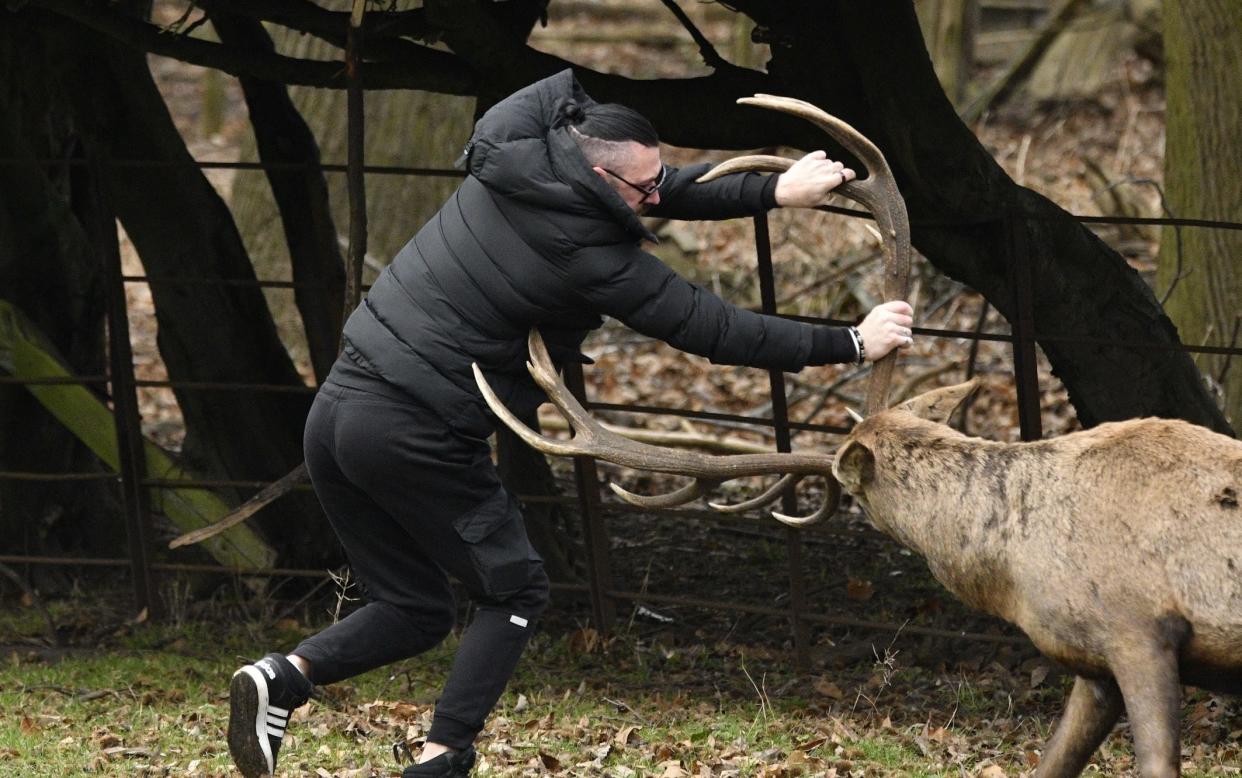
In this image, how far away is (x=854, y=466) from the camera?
186 inches

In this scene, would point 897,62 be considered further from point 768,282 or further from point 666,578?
point 666,578

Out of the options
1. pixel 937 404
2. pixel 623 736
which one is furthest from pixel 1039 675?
pixel 937 404

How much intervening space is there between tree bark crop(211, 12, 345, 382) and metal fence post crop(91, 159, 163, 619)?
801mm

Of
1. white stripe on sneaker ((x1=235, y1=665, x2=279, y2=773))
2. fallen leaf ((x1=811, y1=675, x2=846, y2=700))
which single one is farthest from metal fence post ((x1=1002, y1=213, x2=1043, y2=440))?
white stripe on sneaker ((x1=235, y1=665, x2=279, y2=773))

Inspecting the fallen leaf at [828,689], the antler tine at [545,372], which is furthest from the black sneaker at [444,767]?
the fallen leaf at [828,689]

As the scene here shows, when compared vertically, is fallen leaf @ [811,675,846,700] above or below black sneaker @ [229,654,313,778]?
below

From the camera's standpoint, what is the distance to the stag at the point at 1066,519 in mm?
4391

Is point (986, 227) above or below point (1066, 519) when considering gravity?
above

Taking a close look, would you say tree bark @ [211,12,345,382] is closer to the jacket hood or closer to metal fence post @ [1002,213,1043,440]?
metal fence post @ [1002,213,1043,440]

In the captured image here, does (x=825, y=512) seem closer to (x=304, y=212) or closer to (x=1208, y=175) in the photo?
(x=304, y=212)

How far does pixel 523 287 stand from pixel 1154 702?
80.2 inches

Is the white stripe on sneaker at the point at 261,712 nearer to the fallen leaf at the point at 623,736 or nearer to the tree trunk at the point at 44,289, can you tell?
the fallen leaf at the point at 623,736

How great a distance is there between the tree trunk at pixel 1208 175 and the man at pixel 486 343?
15.1 ft

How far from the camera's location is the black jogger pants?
478 centimetres
